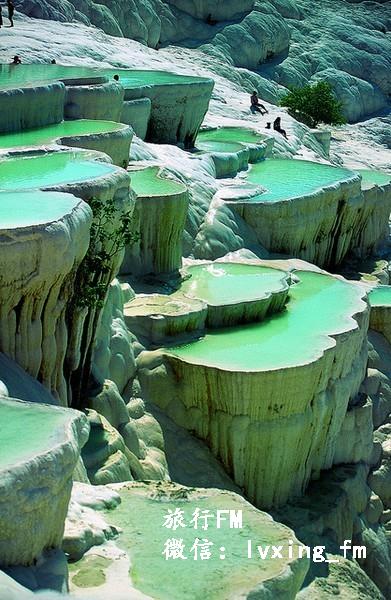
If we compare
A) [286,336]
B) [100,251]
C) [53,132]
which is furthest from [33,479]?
[53,132]

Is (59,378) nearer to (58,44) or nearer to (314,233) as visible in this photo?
(314,233)

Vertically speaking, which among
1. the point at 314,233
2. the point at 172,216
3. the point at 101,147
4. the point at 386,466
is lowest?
the point at 386,466

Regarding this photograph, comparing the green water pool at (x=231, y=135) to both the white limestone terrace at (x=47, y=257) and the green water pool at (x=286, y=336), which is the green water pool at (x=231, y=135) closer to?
the green water pool at (x=286, y=336)

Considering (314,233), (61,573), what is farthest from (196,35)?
(61,573)

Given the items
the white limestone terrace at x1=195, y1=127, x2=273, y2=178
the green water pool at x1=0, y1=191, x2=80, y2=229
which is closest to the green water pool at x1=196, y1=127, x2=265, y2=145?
the white limestone terrace at x1=195, y1=127, x2=273, y2=178

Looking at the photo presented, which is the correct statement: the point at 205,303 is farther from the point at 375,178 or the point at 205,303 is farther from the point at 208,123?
the point at 208,123

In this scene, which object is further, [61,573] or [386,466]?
[386,466]
